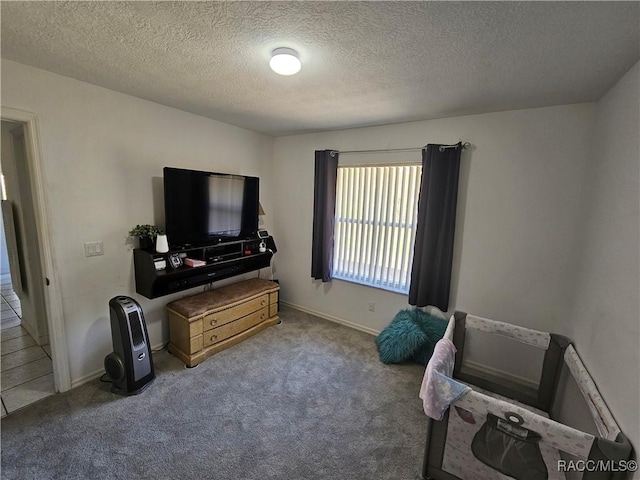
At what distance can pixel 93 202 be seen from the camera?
225 cm

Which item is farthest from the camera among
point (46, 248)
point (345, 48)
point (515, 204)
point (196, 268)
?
point (196, 268)

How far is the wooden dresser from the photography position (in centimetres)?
259

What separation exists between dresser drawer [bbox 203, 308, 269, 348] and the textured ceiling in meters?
2.21

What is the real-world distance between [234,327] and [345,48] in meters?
2.71

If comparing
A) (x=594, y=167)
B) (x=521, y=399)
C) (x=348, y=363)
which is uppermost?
(x=594, y=167)

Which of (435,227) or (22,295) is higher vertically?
(435,227)

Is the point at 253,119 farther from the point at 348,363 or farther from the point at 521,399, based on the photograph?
the point at 521,399

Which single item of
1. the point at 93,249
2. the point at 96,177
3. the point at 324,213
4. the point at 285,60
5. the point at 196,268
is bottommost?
the point at 196,268

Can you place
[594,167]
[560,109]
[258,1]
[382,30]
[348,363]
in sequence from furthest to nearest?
1. [348,363]
2. [560,109]
3. [594,167]
4. [382,30]
5. [258,1]

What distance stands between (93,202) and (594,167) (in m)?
3.85

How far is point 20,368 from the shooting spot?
2453mm

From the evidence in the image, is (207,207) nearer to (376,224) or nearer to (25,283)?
(376,224)

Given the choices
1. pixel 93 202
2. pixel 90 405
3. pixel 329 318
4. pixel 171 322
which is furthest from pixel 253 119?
pixel 90 405

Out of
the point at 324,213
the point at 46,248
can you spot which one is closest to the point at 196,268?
the point at 46,248
